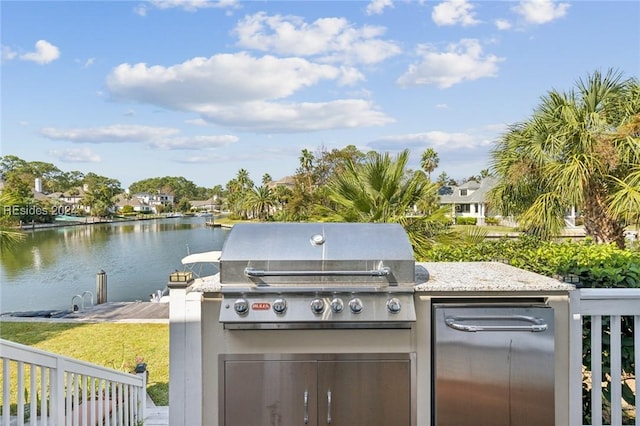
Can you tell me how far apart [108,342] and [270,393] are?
6.04 metres

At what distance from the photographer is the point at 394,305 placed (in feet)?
5.61

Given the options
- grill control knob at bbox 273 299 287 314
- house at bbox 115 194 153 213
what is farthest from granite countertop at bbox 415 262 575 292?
house at bbox 115 194 153 213

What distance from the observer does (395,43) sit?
10.3 m

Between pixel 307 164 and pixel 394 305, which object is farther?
pixel 307 164

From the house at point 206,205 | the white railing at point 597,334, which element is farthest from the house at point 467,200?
the house at point 206,205

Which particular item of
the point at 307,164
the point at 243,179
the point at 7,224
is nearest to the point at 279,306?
the point at 7,224

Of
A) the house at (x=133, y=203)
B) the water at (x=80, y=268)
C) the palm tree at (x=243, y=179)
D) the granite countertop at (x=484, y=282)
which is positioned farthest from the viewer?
the house at (x=133, y=203)

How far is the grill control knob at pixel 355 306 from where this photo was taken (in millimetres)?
1693

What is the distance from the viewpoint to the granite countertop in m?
1.79

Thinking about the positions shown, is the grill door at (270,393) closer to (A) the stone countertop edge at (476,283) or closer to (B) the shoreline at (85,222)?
(A) the stone countertop edge at (476,283)

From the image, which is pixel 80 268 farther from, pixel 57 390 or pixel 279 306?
pixel 279 306

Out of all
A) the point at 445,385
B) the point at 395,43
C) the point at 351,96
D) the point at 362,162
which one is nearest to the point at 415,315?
the point at 445,385

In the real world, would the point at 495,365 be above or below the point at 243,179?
below

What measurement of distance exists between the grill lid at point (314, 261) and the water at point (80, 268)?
550cm
